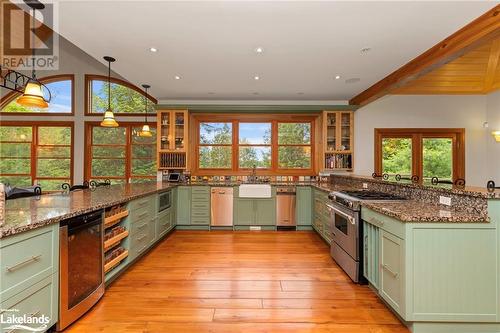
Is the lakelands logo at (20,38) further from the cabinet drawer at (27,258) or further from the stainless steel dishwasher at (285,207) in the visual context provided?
the stainless steel dishwasher at (285,207)

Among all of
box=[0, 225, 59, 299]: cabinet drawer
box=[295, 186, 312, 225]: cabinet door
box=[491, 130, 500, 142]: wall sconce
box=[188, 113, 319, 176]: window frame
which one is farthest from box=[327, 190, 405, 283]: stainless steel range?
box=[491, 130, 500, 142]: wall sconce

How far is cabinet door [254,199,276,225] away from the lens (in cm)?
470

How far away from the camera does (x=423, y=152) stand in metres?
5.38

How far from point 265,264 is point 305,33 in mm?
2735

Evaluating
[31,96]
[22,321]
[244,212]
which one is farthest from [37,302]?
[244,212]

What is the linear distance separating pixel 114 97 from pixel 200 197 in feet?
11.3

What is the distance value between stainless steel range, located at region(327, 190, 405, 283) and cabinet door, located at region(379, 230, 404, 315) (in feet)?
1.28

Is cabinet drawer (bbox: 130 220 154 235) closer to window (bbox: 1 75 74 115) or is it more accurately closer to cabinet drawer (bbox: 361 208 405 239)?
cabinet drawer (bbox: 361 208 405 239)

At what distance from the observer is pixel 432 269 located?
179cm

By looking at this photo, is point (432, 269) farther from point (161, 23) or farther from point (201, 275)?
point (161, 23)

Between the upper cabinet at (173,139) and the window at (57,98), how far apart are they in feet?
8.50

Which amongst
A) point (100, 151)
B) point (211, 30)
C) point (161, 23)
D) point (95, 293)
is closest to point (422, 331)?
point (95, 293)

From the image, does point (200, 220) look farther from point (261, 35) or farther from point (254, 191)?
point (261, 35)

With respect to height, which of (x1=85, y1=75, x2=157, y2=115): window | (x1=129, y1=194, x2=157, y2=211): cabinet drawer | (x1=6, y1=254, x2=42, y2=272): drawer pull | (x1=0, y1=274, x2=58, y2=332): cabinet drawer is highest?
(x1=85, y1=75, x2=157, y2=115): window
